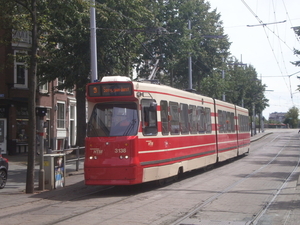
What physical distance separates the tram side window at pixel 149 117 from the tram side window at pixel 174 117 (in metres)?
1.39

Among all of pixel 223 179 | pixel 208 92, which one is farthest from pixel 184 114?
pixel 208 92

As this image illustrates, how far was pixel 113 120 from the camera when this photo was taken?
12.9 meters

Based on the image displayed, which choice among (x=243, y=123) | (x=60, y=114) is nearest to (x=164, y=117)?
(x=243, y=123)

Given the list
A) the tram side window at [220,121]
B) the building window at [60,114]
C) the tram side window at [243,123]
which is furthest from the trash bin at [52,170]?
the building window at [60,114]

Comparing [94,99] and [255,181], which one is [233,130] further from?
[94,99]

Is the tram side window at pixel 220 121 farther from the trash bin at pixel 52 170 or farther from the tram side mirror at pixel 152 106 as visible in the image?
the trash bin at pixel 52 170

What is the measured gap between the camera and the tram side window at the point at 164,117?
45.6 feet

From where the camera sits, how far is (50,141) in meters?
33.4

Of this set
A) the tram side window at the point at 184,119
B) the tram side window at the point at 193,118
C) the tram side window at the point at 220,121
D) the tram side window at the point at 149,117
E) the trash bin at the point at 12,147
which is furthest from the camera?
the trash bin at the point at 12,147

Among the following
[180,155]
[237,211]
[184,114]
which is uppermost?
[184,114]

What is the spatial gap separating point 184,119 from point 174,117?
118cm

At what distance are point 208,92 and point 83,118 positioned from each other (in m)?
15.9

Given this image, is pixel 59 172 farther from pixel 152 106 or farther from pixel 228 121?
pixel 228 121

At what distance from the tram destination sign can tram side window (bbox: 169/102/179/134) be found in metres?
2.38
